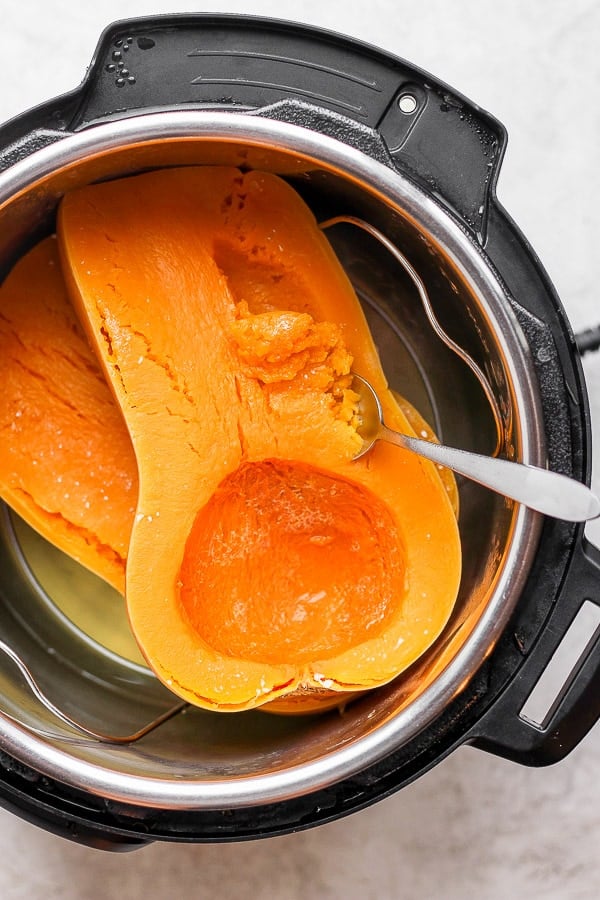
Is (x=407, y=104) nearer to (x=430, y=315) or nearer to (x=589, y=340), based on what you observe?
(x=430, y=315)

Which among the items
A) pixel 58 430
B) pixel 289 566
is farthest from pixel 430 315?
pixel 58 430

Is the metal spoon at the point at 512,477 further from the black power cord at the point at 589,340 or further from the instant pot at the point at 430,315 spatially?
the black power cord at the point at 589,340

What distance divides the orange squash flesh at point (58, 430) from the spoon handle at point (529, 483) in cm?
34

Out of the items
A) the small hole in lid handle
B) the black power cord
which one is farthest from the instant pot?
the black power cord

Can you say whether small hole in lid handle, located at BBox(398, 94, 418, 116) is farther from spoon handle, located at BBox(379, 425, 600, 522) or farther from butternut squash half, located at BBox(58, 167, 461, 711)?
spoon handle, located at BBox(379, 425, 600, 522)

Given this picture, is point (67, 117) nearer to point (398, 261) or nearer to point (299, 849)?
point (398, 261)

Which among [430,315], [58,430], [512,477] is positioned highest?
[430,315]

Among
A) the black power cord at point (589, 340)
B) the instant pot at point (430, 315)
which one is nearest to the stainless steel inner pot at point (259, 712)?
the instant pot at point (430, 315)

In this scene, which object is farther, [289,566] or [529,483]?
[289,566]

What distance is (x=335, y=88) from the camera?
2.48 ft

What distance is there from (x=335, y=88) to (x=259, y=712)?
66 centimetres

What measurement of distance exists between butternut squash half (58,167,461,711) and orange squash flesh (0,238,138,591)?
10 cm

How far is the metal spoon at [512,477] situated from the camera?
0.69 m

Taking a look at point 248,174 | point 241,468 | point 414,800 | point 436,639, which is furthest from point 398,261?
point 414,800
